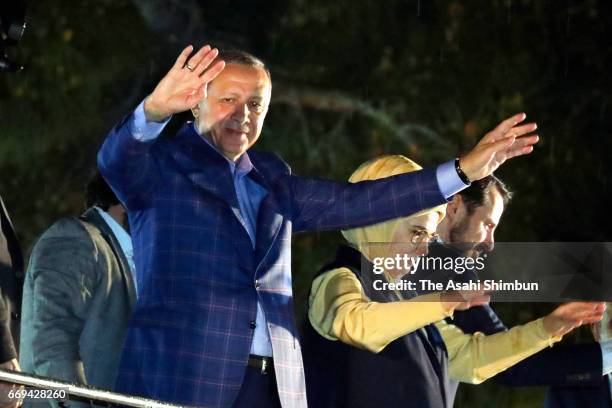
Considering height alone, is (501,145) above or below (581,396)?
above

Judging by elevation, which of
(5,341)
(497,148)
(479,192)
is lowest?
(5,341)

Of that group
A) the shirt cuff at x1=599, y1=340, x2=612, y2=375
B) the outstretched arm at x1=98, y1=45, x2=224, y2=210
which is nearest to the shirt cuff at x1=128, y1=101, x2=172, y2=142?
the outstretched arm at x1=98, y1=45, x2=224, y2=210

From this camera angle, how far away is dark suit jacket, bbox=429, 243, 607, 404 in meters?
4.09

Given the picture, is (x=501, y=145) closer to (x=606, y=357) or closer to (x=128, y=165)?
(x=128, y=165)

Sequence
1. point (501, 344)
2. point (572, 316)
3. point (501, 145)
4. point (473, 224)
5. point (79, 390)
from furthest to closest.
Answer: point (473, 224), point (501, 344), point (572, 316), point (501, 145), point (79, 390)

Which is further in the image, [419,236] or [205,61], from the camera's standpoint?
[419,236]

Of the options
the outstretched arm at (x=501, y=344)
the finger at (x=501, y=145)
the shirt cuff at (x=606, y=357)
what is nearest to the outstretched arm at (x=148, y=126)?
the finger at (x=501, y=145)

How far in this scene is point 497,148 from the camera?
10.2 feet

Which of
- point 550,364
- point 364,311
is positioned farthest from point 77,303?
point 550,364

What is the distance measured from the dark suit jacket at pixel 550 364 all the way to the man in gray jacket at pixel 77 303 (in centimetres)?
101

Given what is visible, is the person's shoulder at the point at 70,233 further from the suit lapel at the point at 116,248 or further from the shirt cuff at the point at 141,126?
the shirt cuff at the point at 141,126

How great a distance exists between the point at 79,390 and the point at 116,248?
1.28 meters

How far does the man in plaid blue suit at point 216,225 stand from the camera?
2914 millimetres

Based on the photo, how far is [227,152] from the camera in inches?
124
